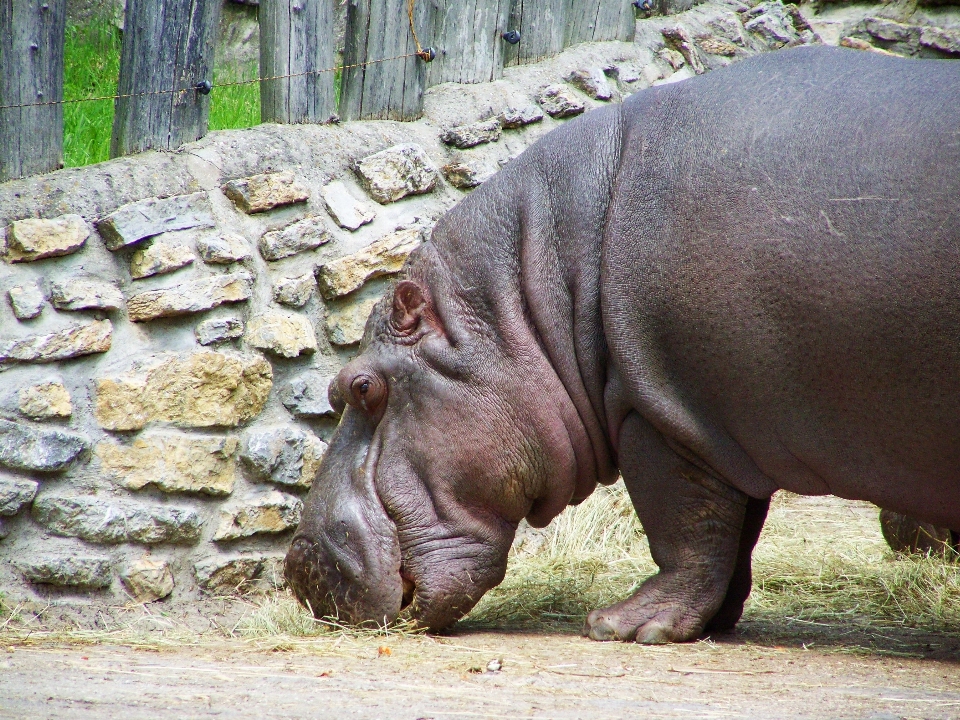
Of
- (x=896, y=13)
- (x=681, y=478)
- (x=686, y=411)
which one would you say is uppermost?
(x=896, y=13)

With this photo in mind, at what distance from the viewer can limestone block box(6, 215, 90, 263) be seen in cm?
373

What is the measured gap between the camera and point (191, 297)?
406 centimetres

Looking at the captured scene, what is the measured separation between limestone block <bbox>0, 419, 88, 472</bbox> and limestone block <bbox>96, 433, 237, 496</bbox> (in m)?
0.11

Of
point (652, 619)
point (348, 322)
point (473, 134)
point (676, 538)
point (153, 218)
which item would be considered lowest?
point (652, 619)

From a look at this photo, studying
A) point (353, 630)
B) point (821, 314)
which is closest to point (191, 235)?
point (353, 630)

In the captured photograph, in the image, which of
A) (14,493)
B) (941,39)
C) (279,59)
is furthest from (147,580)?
(941,39)

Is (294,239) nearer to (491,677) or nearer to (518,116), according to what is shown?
(518,116)

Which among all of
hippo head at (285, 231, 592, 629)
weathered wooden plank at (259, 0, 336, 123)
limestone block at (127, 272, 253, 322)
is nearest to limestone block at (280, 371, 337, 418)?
limestone block at (127, 272, 253, 322)

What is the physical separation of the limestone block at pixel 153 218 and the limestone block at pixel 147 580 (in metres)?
1.15

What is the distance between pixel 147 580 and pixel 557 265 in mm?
1867

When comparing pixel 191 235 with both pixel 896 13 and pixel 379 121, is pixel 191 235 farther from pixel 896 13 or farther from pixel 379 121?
pixel 896 13

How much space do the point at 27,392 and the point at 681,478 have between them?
2195 millimetres

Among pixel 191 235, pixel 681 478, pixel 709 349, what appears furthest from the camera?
pixel 191 235

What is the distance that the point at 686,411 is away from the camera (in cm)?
316
